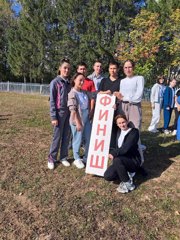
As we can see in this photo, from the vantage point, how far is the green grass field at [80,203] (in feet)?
10.3

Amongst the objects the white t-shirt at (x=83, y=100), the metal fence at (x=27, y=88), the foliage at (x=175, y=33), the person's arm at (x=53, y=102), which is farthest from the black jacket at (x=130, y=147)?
the metal fence at (x=27, y=88)

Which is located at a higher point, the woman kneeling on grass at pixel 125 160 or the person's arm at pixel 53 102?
the person's arm at pixel 53 102

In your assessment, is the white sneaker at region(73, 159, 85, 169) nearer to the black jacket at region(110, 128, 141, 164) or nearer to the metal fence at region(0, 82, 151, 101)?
the black jacket at region(110, 128, 141, 164)

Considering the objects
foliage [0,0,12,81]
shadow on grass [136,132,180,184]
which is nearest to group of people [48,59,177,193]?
shadow on grass [136,132,180,184]

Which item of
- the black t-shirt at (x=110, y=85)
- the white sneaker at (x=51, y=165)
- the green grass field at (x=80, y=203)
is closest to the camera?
the green grass field at (x=80, y=203)

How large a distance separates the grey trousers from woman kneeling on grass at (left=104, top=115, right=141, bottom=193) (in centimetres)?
94

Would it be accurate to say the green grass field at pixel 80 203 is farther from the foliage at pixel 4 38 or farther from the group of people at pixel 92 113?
the foliage at pixel 4 38

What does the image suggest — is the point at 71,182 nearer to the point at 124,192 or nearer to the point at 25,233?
the point at 124,192

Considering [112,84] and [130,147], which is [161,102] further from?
[130,147]

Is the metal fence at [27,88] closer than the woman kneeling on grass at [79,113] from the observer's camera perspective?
No

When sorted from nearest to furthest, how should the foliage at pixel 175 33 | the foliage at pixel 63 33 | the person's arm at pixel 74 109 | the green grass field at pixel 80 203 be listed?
the green grass field at pixel 80 203 < the person's arm at pixel 74 109 < the foliage at pixel 175 33 < the foliage at pixel 63 33

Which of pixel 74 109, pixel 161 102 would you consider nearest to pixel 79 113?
pixel 74 109

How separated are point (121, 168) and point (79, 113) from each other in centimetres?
121

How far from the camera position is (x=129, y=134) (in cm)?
430
